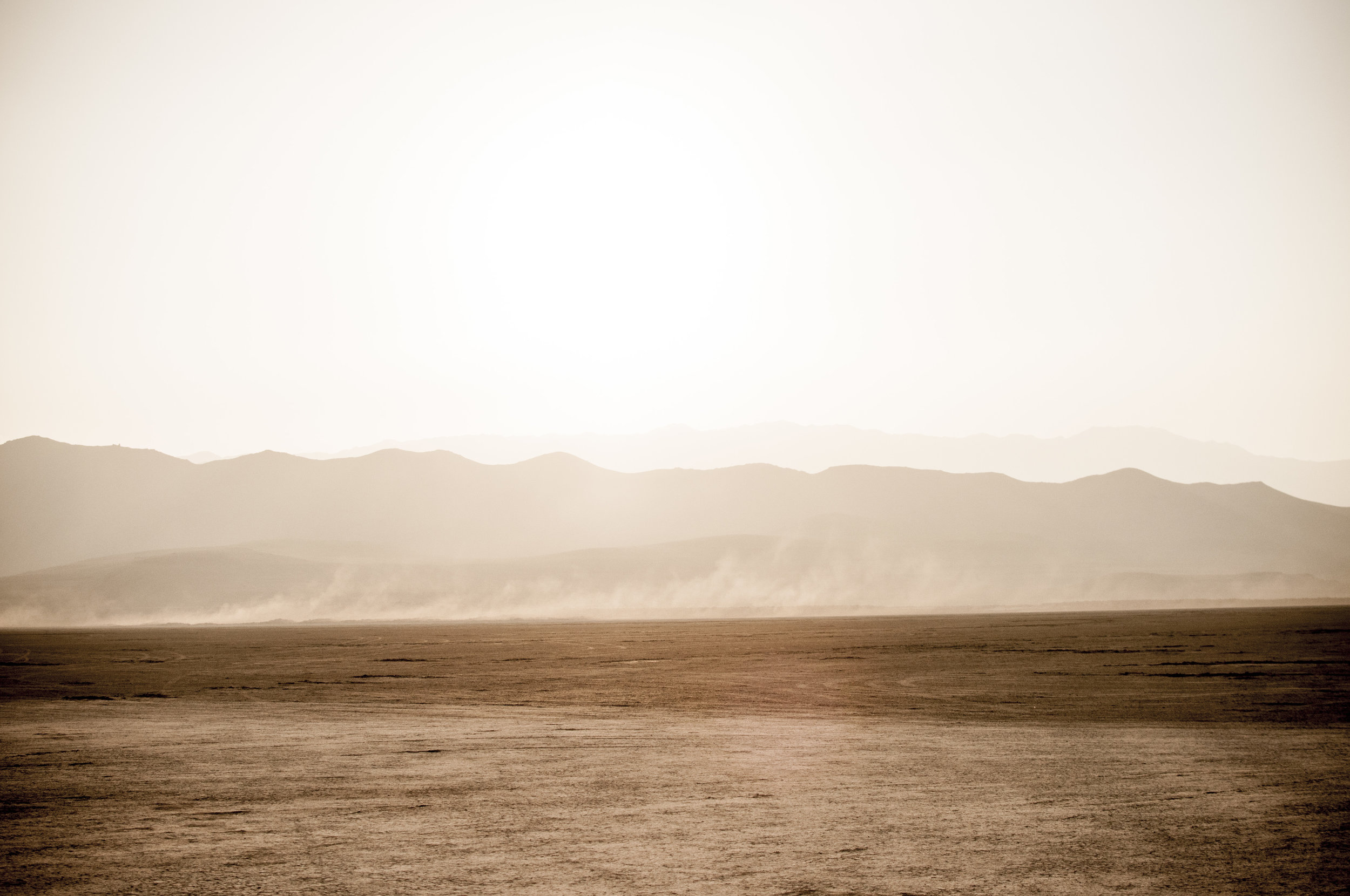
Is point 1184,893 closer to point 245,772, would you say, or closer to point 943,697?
point 245,772

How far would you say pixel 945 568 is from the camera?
566 feet

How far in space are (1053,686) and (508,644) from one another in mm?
35781

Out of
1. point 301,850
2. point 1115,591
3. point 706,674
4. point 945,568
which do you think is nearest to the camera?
point 301,850

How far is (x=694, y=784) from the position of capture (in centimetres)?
1310

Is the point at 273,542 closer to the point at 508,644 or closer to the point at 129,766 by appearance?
Answer: the point at 508,644

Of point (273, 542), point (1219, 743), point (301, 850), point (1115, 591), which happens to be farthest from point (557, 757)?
point (273, 542)

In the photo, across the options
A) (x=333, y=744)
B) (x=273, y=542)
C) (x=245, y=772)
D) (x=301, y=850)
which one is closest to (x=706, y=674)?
(x=333, y=744)

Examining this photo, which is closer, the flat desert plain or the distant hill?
the flat desert plain

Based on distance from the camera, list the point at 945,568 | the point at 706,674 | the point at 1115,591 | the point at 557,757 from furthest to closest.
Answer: the point at 945,568, the point at 1115,591, the point at 706,674, the point at 557,757

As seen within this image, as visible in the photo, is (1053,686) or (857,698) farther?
(1053,686)

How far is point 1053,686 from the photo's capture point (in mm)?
26250

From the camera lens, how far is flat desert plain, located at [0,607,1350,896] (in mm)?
9156

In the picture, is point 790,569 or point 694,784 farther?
point 790,569

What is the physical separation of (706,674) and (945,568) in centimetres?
14869
